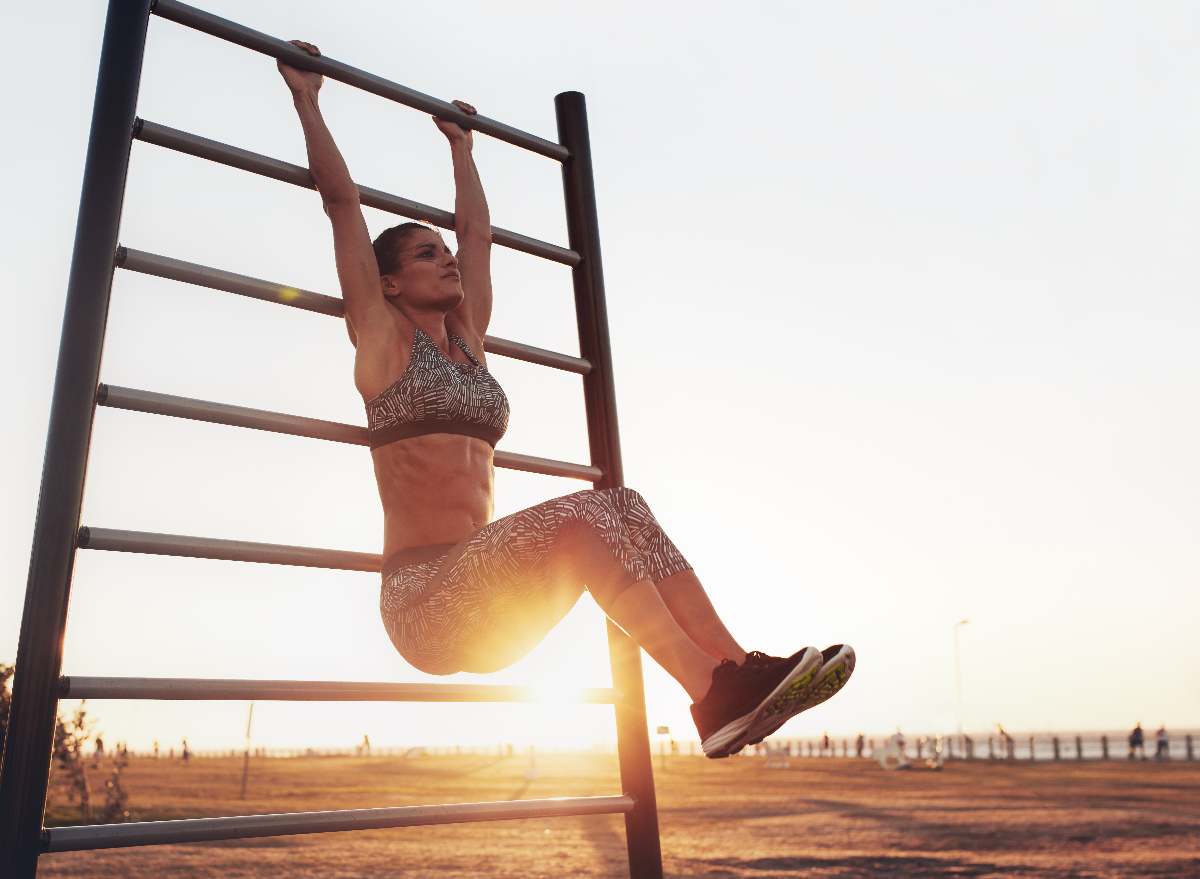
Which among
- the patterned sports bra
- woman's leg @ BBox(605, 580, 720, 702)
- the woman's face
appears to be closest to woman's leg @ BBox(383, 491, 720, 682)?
woman's leg @ BBox(605, 580, 720, 702)

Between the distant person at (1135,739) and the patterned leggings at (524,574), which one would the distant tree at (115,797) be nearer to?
the patterned leggings at (524,574)

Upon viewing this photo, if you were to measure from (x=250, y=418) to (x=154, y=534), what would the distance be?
0.32 m

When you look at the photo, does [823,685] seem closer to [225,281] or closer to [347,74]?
[225,281]

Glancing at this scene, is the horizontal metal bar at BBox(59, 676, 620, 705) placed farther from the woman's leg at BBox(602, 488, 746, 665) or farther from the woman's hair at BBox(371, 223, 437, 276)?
the woman's hair at BBox(371, 223, 437, 276)

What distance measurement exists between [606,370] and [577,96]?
93 cm

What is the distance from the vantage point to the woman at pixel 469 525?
6.05ft

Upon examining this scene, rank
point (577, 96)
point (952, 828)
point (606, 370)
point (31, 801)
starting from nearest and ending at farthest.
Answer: point (31, 801) < point (606, 370) < point (577, 96) < point (952, 828)

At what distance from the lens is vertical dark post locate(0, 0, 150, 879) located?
161 centimetres

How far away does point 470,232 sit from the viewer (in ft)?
9.16

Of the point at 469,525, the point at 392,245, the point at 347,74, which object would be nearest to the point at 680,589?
the point at 469,525

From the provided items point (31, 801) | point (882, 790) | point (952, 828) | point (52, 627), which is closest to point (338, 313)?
point (52, 627)

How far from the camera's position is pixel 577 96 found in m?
3.07

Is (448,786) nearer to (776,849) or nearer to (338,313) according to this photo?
(776,849)

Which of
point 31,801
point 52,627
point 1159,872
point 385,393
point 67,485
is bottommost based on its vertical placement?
point 1159,872
